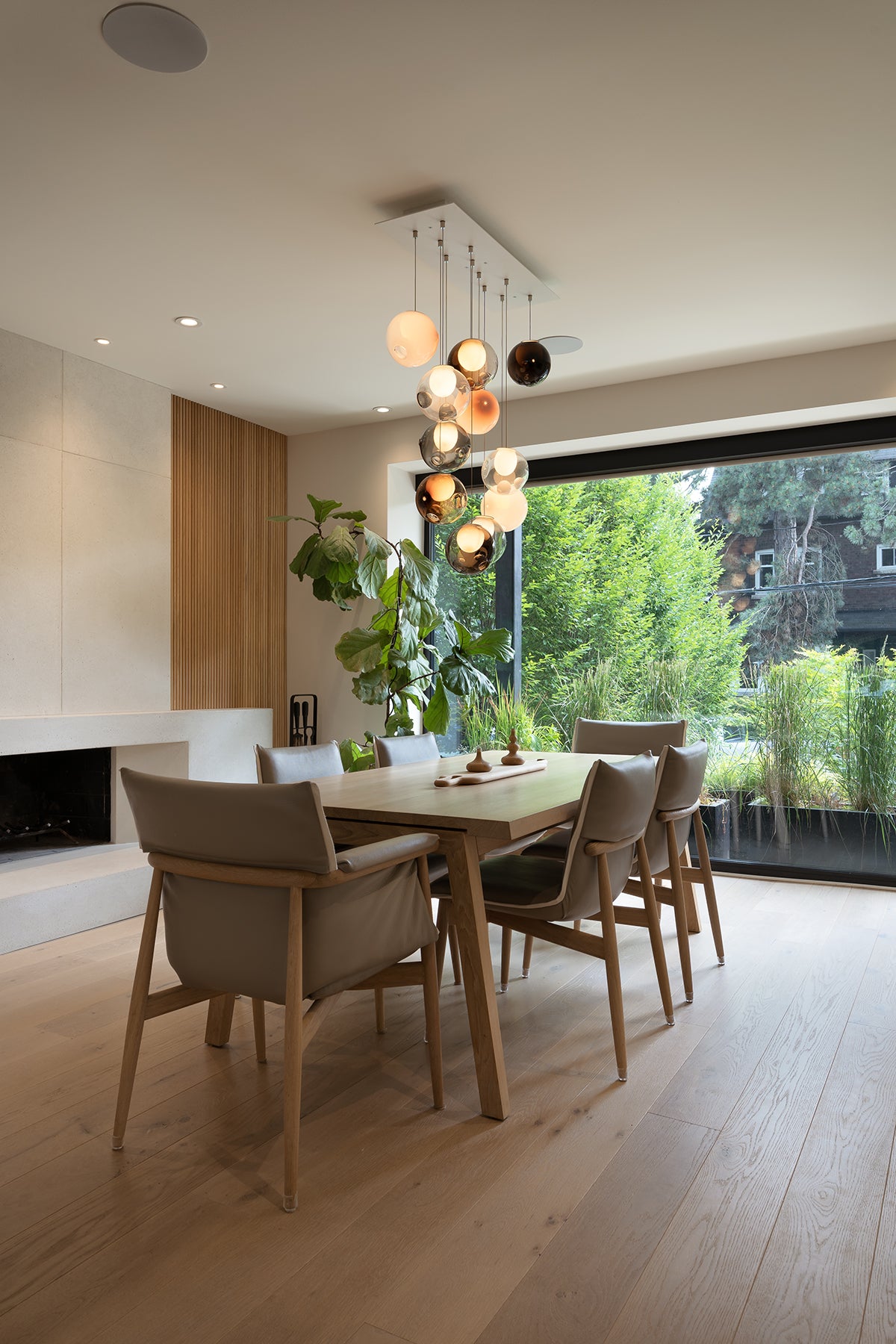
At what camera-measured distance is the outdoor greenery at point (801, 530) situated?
16.5 ft

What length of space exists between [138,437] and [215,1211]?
409 centimetres

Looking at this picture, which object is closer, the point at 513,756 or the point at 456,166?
the point at 456,166

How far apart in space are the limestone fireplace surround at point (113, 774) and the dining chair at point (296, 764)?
131 centimetres

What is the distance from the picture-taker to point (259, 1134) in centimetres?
221

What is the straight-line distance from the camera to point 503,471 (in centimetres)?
A: 339

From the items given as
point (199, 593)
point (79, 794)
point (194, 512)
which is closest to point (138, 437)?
point (194, 512)

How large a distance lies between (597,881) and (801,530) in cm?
342

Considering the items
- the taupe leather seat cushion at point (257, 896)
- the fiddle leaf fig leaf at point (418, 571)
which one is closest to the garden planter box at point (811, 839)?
the fiddle leaf fig leaf at point (418, 571)

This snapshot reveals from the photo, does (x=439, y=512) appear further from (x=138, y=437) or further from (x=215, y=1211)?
(x=138, y=437)

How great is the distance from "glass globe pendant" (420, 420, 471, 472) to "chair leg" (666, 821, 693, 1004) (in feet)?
4.72

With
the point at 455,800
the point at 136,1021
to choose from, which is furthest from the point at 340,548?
the point at 136,1021

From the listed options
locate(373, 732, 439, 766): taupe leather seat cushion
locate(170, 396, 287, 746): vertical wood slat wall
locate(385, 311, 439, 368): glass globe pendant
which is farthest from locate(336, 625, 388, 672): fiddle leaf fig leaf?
locate(385, 311, 439, 368): glass globe pendant

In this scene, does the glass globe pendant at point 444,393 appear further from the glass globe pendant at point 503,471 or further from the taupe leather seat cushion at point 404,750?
the taupe leather seat cushion at point 404,750

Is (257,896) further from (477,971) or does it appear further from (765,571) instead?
(765,571)
